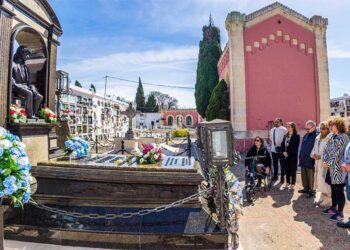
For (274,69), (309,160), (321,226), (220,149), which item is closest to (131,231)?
(220,149)

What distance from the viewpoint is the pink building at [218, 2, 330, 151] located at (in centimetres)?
1116

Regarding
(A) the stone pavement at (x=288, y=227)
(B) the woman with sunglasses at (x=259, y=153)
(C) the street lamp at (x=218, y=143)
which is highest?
(C) the street lamp at (x=218, y=143)

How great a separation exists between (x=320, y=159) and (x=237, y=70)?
284 inches

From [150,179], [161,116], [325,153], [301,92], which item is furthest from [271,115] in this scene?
[161,116]

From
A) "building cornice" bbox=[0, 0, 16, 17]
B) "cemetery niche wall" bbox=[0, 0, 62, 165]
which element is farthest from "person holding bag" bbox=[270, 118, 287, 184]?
"building cornice" bbox=[0, 0, 16, 17]

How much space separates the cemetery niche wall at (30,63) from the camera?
4562 mm

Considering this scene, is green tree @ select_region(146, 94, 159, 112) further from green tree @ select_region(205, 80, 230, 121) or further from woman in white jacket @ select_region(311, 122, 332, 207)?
woman in white jacket @ select_region(311, 122, 332, 207)

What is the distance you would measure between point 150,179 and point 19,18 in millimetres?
4519

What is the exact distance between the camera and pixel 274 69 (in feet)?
36.7

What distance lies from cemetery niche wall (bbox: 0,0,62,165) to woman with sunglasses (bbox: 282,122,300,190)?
18.8 feet

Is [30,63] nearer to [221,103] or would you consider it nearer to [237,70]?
[237,70]

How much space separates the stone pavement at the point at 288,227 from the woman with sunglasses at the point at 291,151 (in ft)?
3.12

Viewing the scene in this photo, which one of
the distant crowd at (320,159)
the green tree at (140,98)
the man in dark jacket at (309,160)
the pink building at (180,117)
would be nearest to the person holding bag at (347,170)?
the distant crowd at (320,159)

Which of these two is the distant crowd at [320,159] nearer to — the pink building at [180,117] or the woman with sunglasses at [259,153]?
the woman with sunglasses at [259,153]
